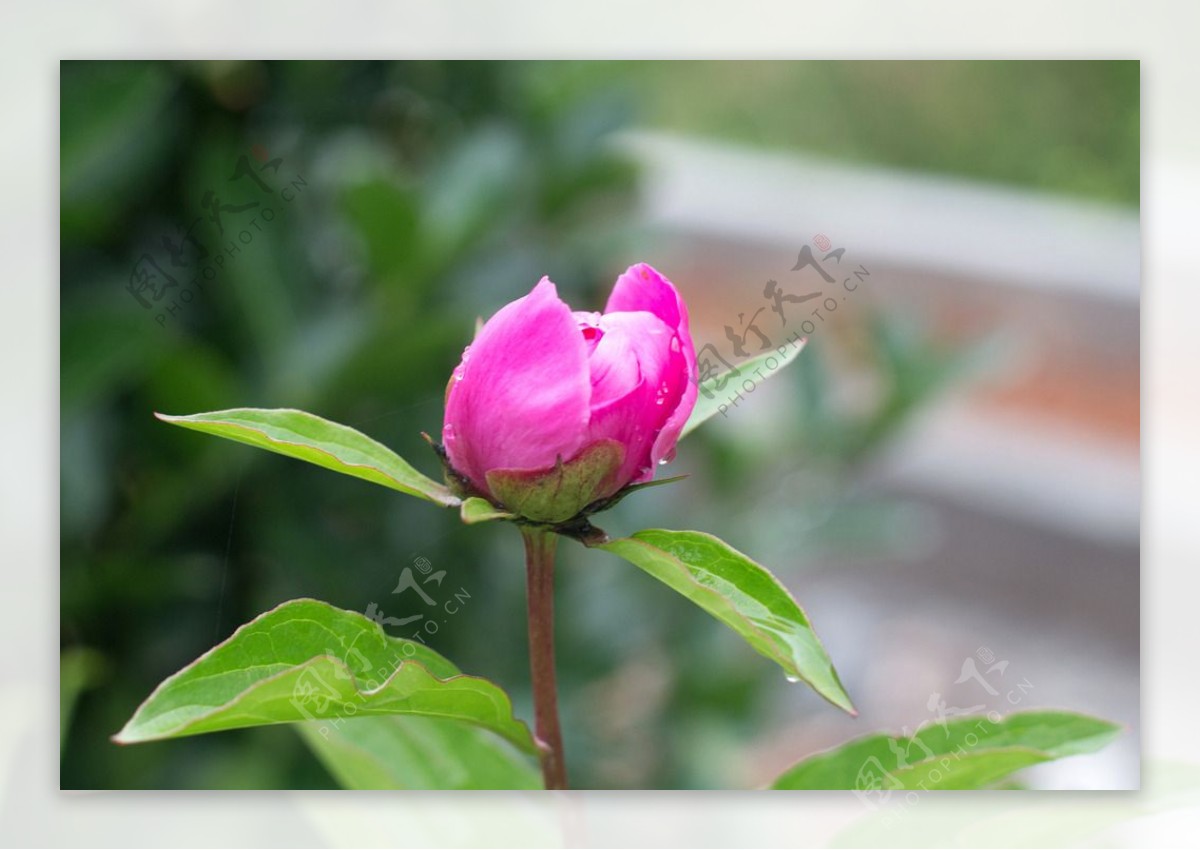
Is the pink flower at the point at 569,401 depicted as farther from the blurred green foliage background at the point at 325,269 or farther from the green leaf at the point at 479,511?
the blurred green foliage background at the point at 325,269

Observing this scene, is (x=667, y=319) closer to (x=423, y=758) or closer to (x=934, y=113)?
(x=423, y=758)

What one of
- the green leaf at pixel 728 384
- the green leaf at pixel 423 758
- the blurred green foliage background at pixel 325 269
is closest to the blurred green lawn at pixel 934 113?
the blurred green foliage background at pixel 325 269

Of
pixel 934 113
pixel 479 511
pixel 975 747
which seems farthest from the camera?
pixel 934 113

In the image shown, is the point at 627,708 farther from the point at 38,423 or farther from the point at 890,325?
the point at 38,423

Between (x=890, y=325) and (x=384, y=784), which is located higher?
(x=890, y=325)

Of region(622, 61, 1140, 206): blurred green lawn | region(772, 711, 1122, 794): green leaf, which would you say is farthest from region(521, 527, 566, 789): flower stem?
region(622, 61, 1140, 206): blurred green lawn

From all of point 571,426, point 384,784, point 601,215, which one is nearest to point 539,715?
point 571,426

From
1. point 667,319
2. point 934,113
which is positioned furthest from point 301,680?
point 934,113
